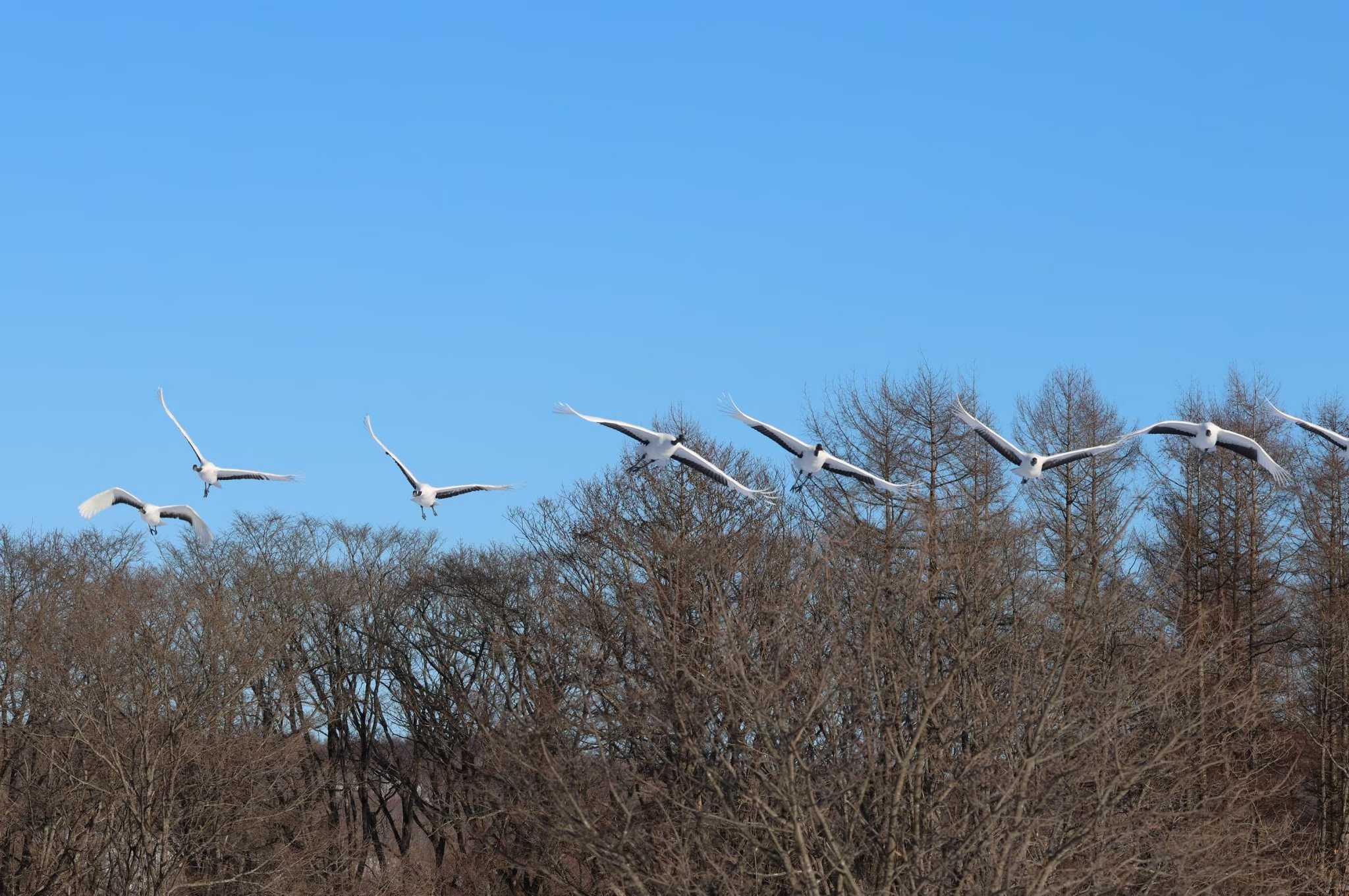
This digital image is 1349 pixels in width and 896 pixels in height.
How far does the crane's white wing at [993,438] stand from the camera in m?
26.3

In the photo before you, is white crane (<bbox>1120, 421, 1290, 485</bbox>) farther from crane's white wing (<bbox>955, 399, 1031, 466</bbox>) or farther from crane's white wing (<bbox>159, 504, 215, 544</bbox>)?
crane's white wing (<bbox>159, 504, 215, 544</bbox>)

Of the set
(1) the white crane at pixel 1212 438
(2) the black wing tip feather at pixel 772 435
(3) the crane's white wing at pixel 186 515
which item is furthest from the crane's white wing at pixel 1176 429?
(3) the crane's white wing at pixel 186 515

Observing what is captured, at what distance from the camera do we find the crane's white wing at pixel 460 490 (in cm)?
2605

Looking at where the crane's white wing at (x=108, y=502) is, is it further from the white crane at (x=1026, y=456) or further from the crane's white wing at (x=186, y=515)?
the white crane at (x=1026, y=456)

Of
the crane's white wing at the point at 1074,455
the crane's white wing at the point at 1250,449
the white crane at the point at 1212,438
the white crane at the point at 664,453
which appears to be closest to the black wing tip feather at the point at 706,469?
the white crane at the point at 664,453

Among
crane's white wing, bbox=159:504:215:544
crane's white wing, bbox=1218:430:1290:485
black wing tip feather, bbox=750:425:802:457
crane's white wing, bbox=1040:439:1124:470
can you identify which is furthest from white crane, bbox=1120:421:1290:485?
crane's white wing, bbox=159:504:215:544

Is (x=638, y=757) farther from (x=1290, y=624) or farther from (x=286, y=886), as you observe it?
(x=1290, y=624)

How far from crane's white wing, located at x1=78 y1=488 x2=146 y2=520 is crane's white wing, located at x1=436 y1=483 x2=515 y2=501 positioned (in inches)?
203

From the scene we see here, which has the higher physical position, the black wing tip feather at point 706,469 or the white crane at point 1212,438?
the white crane at point 1212,438

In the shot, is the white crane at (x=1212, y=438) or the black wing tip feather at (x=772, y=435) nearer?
the black wing tip feather at (x=772, y=435)

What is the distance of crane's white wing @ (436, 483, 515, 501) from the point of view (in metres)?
26.0

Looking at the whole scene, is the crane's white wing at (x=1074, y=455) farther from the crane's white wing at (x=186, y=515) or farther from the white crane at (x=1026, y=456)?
the crane's white wing at (x=186, y=515)

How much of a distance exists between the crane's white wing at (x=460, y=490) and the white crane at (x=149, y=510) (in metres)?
4.03

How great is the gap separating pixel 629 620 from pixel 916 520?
273 inches
